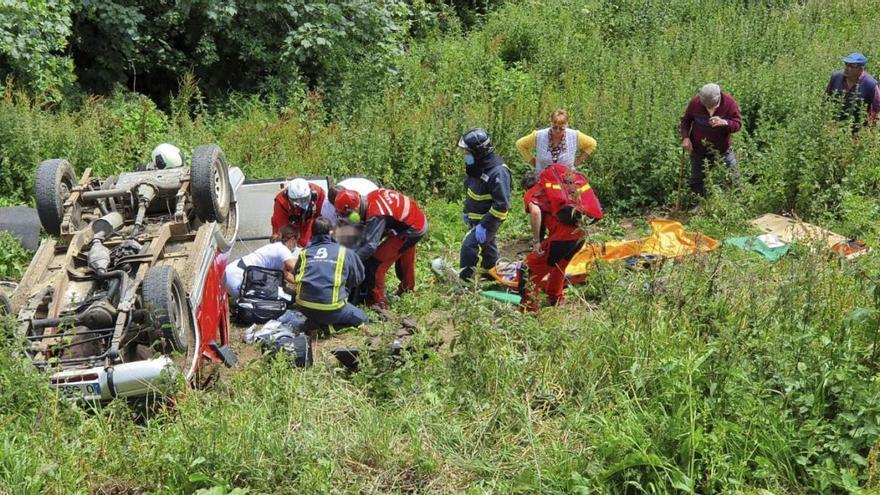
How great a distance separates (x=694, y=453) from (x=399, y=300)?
4702 millimetres

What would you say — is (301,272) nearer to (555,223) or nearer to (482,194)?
(482,194)

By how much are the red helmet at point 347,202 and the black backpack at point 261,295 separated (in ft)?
2.71

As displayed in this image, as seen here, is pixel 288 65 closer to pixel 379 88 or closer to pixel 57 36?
pixel 379 88

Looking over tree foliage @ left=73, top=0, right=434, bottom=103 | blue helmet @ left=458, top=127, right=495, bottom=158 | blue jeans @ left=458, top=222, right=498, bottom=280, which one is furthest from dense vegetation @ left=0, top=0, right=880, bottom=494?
tree foliage @ left=73, top=0, right=434, bottom=103

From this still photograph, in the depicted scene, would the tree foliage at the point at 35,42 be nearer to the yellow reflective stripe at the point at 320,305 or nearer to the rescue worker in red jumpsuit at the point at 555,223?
the yellow reflective stripe at the point at 320,305

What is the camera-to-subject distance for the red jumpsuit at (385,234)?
7.75 metres

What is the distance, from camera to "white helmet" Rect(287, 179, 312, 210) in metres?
7.68

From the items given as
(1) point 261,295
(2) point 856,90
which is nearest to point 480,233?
(1) point 261,295

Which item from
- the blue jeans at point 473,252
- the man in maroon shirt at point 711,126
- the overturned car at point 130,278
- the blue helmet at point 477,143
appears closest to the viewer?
the overturned car at point 130,278

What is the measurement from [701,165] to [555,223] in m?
3.26

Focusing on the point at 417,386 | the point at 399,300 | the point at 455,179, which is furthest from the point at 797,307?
the point at 455,179

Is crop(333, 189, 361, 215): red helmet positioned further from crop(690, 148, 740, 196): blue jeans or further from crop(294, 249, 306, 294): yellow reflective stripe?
crop(690, 148, 740, 196): blue jeans

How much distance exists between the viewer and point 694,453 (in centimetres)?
392

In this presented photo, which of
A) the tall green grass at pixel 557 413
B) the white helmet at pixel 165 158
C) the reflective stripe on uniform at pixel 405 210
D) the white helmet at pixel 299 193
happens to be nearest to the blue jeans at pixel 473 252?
the reflective stripe on uniform at pixel 405 210
